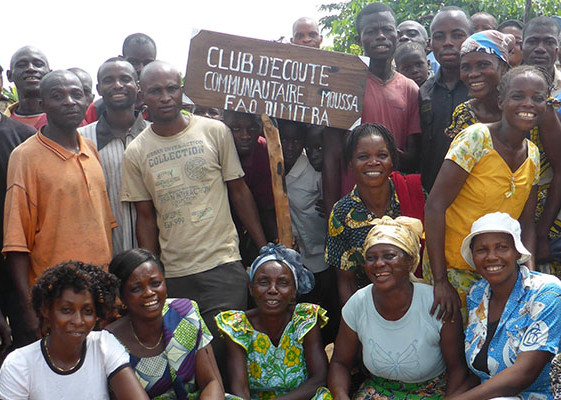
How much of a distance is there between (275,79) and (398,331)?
2.06 meters

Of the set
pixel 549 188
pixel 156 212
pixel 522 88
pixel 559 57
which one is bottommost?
pixel 156 212

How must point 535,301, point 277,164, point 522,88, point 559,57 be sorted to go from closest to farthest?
1. point 535,301
2. point 522,88
3. point 277,164
4. point 559,57

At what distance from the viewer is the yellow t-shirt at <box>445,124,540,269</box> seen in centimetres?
412

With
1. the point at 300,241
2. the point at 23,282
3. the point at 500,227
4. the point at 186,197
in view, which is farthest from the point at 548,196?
the point at 23,282

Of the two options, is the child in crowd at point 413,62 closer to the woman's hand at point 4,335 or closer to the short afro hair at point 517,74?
the short afro hair at point 517,74

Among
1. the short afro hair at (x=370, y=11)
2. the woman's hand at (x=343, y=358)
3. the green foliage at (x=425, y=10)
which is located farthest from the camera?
the green foliage at (x=425, y=10)

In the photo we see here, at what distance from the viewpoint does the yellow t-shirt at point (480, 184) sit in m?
4.12

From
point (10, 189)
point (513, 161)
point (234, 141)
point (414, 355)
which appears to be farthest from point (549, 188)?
point (10, 189)

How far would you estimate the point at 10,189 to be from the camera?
4574 mm

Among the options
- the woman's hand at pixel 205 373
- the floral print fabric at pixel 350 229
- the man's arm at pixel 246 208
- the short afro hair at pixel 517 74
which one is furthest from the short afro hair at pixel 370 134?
the woman's hand at pixel 205 373

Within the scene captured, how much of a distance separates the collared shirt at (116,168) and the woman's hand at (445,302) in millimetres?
2187

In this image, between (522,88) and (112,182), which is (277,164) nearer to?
(112,182)

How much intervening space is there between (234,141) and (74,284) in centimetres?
188

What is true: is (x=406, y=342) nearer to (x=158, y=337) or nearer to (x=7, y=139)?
(x=158, y=337)
